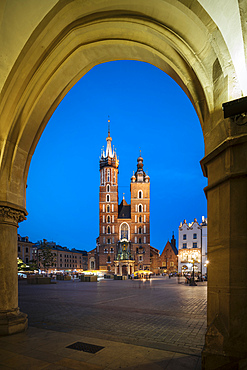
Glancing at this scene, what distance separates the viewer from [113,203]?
90.1 metres

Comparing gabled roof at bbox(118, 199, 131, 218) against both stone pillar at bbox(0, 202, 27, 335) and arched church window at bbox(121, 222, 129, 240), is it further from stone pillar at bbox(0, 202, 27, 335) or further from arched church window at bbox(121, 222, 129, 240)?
stone pillar at bbox(0, 202, 27, 335)

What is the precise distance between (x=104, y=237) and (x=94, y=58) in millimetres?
83138

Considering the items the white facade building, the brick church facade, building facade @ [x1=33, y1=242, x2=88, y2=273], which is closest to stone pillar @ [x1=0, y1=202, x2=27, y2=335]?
the white facade building

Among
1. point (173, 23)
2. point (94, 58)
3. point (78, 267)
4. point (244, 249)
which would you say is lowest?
point (78, 267)

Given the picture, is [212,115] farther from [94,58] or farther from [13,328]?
[13,328]

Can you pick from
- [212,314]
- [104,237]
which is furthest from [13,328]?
[104,237]

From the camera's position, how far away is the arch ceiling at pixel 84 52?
502 centimetres

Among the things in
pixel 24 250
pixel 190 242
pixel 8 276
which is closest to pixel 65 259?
pixel 24 250

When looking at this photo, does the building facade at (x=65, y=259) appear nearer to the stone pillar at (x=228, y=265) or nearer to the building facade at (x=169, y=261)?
the building facade at (x=169, y=261)

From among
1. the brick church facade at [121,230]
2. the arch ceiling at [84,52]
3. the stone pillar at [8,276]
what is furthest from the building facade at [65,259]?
the arch ceiling at [84,52]

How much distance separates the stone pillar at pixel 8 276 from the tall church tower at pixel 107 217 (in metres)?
81.3

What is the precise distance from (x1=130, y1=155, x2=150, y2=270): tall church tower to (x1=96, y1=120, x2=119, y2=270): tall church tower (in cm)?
607

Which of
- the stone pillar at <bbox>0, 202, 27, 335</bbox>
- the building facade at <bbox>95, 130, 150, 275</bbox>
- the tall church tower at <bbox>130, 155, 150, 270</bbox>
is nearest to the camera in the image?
the stone pillar at <bbox>0, 202, 27, 335</bbox>

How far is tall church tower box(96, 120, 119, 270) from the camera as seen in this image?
86.6 metres
